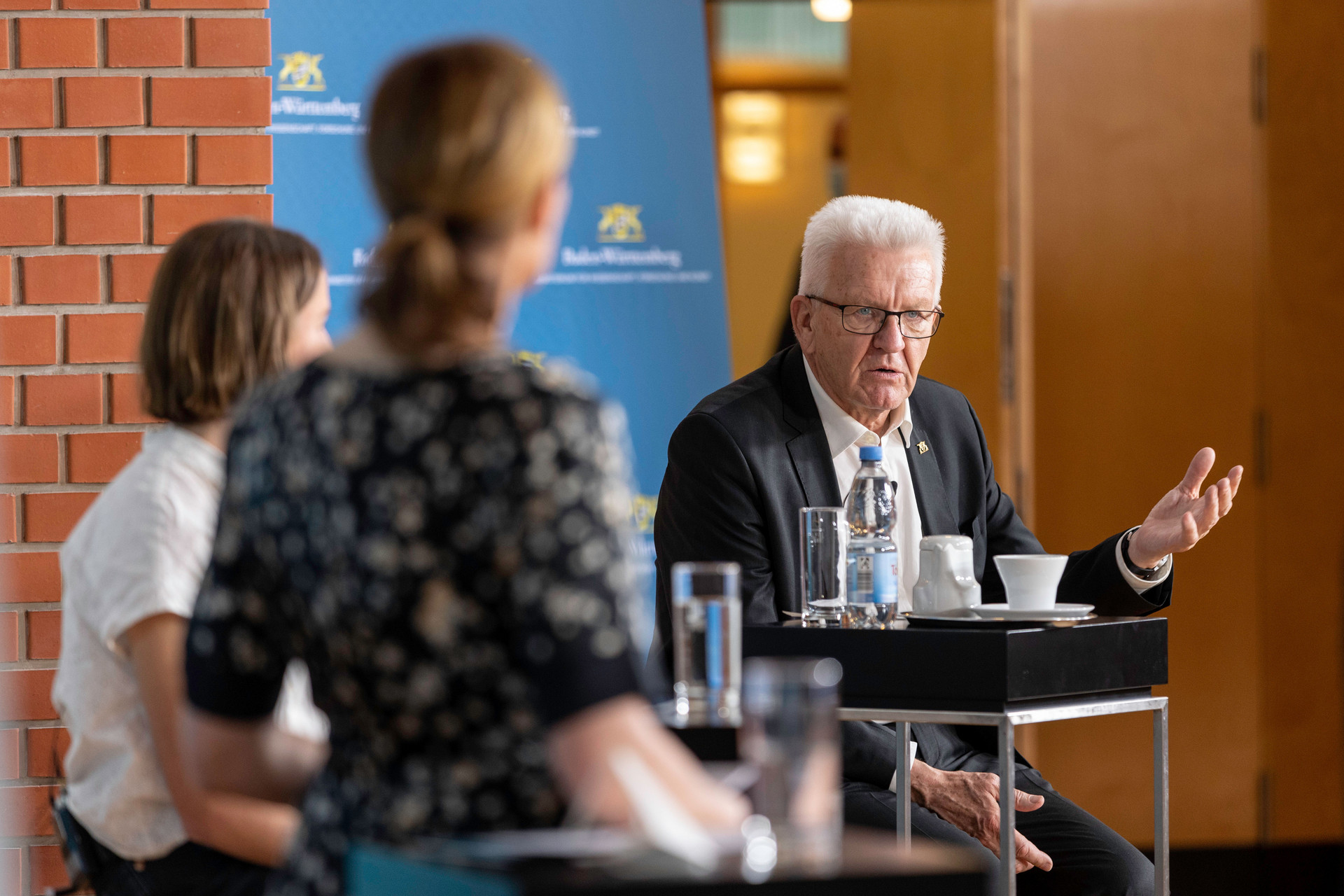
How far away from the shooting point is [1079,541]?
3.89 metres

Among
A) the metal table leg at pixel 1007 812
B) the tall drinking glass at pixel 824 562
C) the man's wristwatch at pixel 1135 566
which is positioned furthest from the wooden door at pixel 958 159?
the metal table leg at pixel 1007 812

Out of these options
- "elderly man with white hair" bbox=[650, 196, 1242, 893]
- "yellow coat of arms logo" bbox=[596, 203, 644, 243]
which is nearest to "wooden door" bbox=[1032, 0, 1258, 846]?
"elderly man with white hair" bbox=[650, 196, 1242, 893]

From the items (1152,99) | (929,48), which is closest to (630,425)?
(929,48)

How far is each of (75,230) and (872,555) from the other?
4.23 feet

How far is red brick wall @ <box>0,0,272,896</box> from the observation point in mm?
2162

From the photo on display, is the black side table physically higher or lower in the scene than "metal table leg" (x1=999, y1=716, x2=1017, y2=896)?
higher

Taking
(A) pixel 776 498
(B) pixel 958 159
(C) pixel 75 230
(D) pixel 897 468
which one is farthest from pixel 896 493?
(B) pixel 958 159

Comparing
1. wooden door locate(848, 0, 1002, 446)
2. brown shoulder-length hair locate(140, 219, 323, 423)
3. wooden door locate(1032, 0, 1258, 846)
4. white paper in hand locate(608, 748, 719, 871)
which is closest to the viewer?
white paper in hand locate(608, 748, 719, 871)

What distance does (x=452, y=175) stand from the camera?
3.41ft

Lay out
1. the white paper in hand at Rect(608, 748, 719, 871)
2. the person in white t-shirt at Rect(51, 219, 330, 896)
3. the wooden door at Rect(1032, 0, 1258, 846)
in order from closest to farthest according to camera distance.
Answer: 1. the white paper in hand at Rect(608, 748, 719, 871)
2. the person in white t-shirt at Rect(51, 219, 330, 896)
3. the wooden door at Rect(1032, 0, 1258, 846)

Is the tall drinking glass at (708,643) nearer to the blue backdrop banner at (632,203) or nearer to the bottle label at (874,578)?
the bottle label at (874,578)

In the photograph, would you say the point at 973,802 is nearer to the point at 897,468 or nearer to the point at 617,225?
the point at 897,468

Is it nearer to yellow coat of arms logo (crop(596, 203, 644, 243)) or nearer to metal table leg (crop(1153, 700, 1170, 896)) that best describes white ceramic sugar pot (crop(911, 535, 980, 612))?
metal table leg (crop(1153, 700, 1170, 896))

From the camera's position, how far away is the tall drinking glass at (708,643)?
1.63 meters
